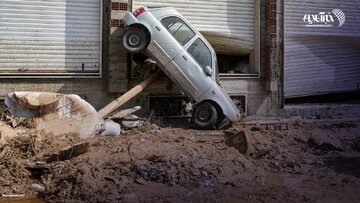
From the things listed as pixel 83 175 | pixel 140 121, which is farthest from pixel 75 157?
pixel 140 121

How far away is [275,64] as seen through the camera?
1220 cm

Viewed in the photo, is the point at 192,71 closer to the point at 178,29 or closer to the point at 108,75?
the point at 178,29

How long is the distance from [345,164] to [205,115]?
349cm

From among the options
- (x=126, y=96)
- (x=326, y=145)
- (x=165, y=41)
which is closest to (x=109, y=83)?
(x=126, y=96)

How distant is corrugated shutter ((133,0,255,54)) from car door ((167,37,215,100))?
5.82 ft

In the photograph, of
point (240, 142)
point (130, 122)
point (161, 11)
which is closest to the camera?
point (240, 142)

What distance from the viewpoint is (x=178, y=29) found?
1016cm

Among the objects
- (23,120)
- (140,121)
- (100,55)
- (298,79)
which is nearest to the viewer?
(23,120)

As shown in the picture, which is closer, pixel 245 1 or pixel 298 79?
pixel 245 1

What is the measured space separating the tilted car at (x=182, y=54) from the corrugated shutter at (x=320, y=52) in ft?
11.8

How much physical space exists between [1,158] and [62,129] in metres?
1.41

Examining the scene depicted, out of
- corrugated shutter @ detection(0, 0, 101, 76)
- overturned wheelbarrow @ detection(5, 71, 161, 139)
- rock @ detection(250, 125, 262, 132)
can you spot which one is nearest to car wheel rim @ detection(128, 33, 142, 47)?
corrugated shutter @ detection(0, 0, 101, 76)

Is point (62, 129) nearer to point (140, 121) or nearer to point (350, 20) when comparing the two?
point (140, 121)

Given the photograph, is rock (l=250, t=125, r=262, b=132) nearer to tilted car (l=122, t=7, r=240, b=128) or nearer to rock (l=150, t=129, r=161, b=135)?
tilted car (l=122, t=7, r=240, b=128)
